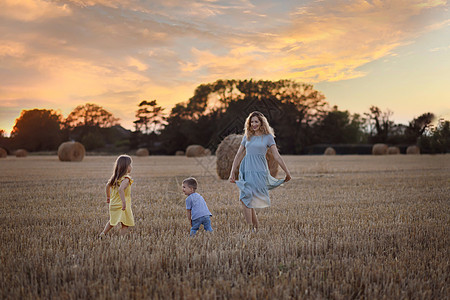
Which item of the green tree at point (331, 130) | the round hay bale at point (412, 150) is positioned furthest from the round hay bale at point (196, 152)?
the green tree at point (331, 130)

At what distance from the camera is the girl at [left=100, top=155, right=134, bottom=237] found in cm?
503

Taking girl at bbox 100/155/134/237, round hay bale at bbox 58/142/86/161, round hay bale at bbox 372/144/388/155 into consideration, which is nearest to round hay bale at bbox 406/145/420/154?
round hay bale at bbox 372/144/388/155

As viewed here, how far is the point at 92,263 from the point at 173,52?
13.5 m

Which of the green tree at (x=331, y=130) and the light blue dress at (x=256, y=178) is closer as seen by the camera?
the light blue dress at (x=256, y=178)

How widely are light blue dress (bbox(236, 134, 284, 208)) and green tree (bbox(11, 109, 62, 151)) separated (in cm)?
6401

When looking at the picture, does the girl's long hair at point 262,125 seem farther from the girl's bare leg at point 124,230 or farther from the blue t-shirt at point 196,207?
the girl's bare leg at point 124,230

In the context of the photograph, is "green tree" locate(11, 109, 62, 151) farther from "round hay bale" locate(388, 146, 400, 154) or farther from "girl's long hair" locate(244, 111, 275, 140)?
"girl's long hair" locate(244, 111, 275, 140)

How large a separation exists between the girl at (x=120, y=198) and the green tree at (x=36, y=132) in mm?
63455

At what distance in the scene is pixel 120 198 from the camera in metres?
5.15

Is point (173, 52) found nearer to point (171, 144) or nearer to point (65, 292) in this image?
point (65, 292)

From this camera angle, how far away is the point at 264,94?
197ft

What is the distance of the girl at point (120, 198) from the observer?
5.03 meters

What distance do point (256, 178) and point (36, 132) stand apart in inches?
2678

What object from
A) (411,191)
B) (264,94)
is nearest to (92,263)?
(411,191)
